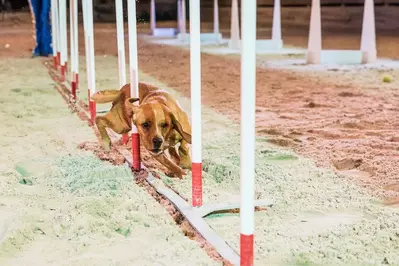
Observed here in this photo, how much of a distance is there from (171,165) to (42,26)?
19.3ft

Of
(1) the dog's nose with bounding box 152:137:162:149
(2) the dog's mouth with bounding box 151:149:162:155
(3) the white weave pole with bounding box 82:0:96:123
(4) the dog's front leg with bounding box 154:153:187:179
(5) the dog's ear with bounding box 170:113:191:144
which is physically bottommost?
(4) the dog's front leg with bounding box 154:153:187:179

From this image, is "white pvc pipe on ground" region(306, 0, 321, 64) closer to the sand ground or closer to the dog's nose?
the sand ground

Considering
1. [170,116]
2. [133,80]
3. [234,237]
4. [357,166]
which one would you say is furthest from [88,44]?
[234,237]

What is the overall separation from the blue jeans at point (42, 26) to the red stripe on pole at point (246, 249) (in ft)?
21.7

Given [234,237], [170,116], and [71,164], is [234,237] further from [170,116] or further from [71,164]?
[71,164]

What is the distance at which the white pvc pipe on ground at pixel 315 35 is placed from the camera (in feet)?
21.2

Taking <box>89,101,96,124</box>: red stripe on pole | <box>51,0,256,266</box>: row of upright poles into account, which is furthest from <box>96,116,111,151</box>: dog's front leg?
<box>89,101,96,124</box>: red stripe on pole

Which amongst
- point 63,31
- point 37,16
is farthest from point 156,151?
point 37,16

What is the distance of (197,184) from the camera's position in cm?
193

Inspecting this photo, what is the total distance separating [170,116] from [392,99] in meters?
2.40

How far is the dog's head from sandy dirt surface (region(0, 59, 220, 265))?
17 cm

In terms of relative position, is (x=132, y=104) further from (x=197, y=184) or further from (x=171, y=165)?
(x=197, y=184)

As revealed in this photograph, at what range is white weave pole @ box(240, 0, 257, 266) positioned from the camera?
135 centimetres

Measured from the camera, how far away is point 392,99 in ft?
13.8
